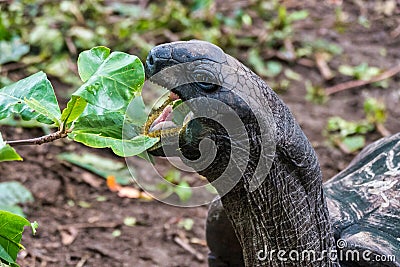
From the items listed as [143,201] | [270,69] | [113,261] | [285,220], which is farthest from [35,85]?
[270,69]

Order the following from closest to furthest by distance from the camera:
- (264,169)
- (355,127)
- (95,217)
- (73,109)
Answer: (73,109) → (264,169) → (95,217) → (355,127)

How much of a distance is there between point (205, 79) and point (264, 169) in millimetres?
277

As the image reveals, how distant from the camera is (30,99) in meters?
1.51

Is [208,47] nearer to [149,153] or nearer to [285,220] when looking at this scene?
[149,153]

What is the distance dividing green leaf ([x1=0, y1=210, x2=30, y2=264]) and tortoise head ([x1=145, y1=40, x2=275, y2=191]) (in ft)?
1.16

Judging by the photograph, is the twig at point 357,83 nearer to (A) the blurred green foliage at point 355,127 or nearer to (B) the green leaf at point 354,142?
(A) the blurred green foliage at point 355,127

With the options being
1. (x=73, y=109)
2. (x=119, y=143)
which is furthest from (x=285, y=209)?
(x=73, y=109)

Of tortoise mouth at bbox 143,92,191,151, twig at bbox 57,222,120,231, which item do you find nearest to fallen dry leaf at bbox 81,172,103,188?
twig at bbox 57,222,120,231

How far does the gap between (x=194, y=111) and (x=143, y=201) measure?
5.12ft

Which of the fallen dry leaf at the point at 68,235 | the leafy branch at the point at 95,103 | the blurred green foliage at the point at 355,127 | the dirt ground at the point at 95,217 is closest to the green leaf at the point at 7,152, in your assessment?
the leafy branch at the point at 95,103

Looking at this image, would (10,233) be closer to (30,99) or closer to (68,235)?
(30,99)

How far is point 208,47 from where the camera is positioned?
1.63 meters

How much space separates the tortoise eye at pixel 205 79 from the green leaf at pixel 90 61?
211 mm

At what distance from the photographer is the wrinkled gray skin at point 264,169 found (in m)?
1.61
